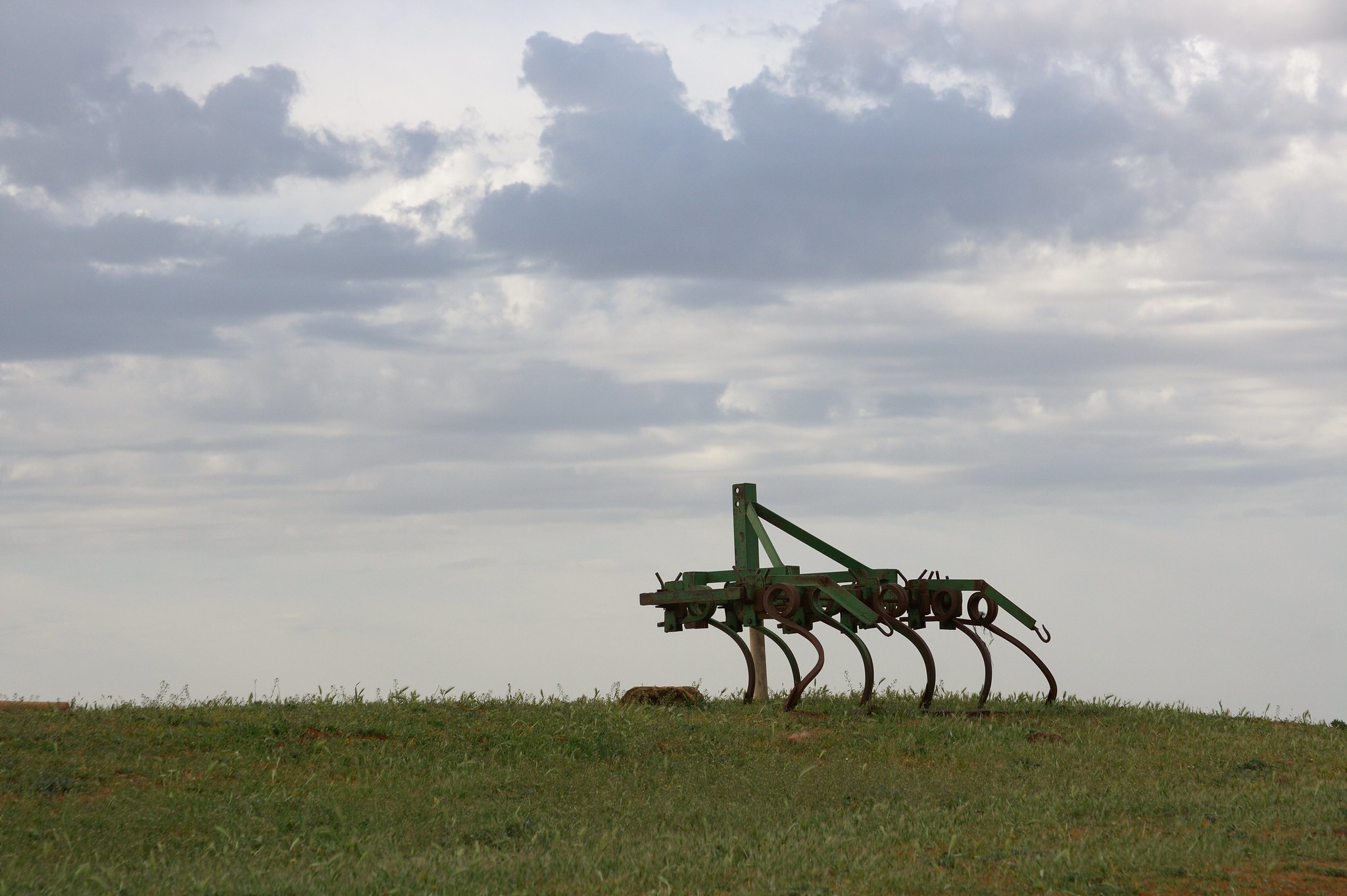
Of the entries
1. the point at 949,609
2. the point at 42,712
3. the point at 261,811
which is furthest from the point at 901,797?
the point at 42,712

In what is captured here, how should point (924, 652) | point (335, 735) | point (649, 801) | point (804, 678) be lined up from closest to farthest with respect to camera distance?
1. point (649, 801)
2. point (335, 735)
3. point (804, 678)
4. point (924, 652)

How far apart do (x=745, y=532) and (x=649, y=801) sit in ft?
21.9

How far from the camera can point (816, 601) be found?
47.0 ft

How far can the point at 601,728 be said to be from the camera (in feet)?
38.1

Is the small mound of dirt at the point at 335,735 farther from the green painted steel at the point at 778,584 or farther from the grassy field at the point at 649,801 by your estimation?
the green painted steel at the point at 778,584

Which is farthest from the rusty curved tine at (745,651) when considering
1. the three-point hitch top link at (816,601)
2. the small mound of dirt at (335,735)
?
the small mound of dirt at (335,735)

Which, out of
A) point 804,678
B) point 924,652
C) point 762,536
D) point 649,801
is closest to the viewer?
point 649,801

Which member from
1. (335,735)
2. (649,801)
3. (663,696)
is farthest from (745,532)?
(649,801)

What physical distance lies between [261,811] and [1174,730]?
357 inches

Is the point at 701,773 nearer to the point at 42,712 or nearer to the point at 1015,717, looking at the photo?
the point at 1015,717

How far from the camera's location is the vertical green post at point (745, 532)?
15773 millimetres

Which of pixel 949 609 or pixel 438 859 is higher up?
pixel 949 609

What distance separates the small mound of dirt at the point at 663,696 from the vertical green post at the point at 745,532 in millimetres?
1736

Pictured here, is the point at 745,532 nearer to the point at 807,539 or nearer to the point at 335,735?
the point at 807,539
